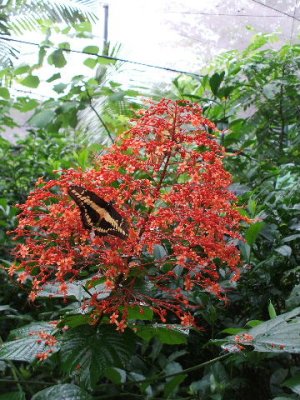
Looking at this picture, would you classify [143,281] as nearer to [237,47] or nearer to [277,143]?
[277,143]

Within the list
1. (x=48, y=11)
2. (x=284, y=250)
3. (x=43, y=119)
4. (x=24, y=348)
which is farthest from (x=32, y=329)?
(x=48, y=11)

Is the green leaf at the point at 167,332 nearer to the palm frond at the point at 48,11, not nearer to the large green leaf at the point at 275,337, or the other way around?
the large green leaf at the point at 275,337

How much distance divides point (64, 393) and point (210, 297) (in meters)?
0.51

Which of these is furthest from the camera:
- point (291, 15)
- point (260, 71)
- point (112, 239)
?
point (291, 15)

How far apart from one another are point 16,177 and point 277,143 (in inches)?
42.8

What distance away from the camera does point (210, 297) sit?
1178 millimetres

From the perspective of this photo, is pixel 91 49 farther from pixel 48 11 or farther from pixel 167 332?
pixel 167 332

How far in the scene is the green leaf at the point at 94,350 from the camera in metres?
0.75

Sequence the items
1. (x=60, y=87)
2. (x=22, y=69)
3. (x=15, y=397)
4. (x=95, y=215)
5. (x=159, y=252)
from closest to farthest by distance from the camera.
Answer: (x=95, y=215)
(x=15, y=397)
(x=159, y=252)
(x=60, y=87)
(x=22, y=69)

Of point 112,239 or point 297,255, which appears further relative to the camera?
point 297,255

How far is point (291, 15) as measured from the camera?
200 cm

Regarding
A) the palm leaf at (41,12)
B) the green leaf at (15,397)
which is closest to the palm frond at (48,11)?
the palm leaf at (41,12)

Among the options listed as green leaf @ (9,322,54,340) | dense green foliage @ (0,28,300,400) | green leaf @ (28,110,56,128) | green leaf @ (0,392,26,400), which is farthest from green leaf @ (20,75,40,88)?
green leaf @ (0,392,26,400)

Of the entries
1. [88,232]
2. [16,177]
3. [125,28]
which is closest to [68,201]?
[88,232]
